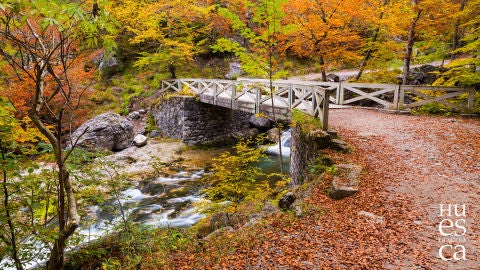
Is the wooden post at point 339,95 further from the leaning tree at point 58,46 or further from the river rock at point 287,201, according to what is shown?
the leaning tree at point 58,46

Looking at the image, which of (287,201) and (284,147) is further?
(284,147)

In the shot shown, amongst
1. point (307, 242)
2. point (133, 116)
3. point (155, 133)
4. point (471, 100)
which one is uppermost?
point (471, 100)

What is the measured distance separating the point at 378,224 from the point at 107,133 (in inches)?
525

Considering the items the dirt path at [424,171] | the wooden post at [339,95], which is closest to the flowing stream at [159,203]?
the dirt path at [424,171]

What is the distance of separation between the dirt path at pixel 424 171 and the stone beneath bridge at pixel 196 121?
27.4 feet

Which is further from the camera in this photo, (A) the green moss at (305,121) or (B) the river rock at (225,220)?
(A) the green moss at (305,121)

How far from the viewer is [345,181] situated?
18.1ft

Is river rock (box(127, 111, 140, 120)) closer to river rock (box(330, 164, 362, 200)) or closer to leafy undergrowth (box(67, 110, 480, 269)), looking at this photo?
leafy undergrowth (box(67, 110, 480, 269))

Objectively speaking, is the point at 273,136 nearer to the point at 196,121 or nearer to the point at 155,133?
the point at 196,121

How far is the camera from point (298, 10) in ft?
41.9

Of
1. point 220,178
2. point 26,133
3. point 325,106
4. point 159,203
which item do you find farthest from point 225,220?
point 26,133

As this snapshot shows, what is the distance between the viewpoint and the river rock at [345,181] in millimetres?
5191

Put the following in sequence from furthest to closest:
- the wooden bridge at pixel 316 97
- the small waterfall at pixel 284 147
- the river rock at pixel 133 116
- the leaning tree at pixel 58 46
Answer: the river rock at pixel 133 116
the small waterfall at pixel 284 147
the wooden bridge at pixel 316 97
the leaning tree at pixel 58 46

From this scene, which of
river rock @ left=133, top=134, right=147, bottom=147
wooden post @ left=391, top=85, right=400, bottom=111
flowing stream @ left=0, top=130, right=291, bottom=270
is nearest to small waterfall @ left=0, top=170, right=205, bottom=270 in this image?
flowing stream @ left=0, top=130, right=291, bottom=270
